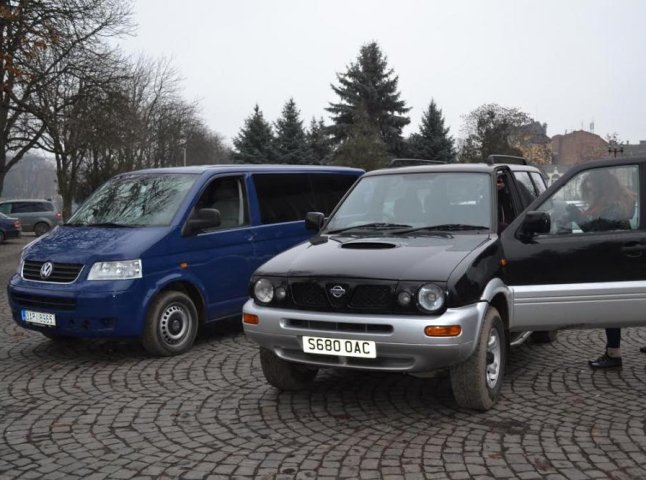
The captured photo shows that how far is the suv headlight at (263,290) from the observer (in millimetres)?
4836

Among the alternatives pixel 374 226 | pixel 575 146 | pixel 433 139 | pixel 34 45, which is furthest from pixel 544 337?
pixel 575 146

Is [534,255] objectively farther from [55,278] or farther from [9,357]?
[9,357]

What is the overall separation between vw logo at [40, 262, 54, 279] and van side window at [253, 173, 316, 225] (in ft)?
8.18

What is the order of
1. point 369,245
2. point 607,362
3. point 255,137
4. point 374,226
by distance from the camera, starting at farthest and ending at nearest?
1. point 255,137
2. point 607,362
3. point 374,226
4. point 369,245

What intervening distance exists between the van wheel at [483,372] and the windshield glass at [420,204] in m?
0.95

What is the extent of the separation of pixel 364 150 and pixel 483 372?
A: 1563 inches

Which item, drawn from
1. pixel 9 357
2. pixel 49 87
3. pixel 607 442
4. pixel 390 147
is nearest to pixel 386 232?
pixel 607 442

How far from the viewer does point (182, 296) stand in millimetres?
6789

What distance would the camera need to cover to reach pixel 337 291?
4.50 m

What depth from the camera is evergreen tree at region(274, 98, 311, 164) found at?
1916 inches

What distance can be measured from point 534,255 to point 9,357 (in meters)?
5.31

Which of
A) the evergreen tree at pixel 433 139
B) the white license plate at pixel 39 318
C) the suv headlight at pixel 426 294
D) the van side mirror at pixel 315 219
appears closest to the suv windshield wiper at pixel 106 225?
the white license plate at pixel 39 318

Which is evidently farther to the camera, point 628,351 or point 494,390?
point 628,351

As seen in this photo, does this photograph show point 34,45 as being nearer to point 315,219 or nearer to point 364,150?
point 315,219
